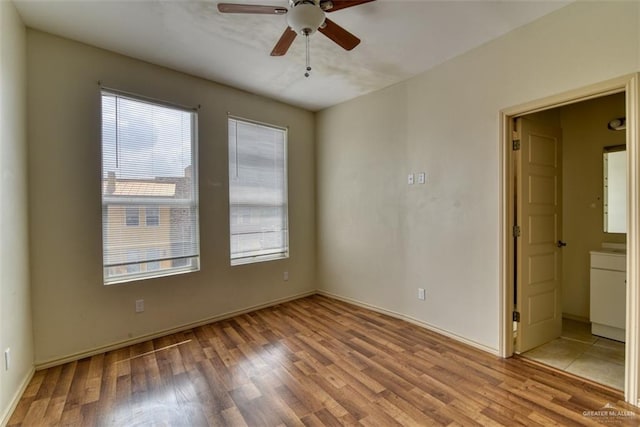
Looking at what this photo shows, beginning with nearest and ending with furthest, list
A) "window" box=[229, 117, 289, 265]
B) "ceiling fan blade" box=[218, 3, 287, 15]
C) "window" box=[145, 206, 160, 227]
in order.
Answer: "ceiling fan blade" box=[218, 3, 287, 15] < "window" box=[145, 206, 160, 227] < "window" box=[229, 117, 289, 265]

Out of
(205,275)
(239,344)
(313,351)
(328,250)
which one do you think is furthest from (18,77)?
(328,250)

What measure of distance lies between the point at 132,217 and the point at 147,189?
12.5 inches

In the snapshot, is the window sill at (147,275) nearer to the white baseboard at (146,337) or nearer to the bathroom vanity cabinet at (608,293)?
the white baseboard at (146,337)

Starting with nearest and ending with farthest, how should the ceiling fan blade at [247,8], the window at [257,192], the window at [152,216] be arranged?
the ceiling fan blade at [247,8], the window at [152,216], the window at [257,192]

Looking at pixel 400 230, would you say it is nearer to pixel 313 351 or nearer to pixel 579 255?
pixel 313 351

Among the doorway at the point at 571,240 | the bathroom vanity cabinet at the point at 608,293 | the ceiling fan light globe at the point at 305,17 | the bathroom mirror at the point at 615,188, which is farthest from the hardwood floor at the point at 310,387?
the ceiling fan light globe at the point at 305,17

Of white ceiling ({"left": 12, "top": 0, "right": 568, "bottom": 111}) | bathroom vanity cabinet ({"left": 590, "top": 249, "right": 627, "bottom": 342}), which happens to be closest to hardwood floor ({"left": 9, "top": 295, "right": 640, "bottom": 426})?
bathroom vanity cabinet ({"left": 590, "top": 249, "right": 627, "bottom": 342})

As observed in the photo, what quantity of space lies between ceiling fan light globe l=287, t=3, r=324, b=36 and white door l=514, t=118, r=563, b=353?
2.01 metres

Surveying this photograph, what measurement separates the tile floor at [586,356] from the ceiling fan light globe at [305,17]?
3.19 metres

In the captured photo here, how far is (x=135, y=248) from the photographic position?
9.52 feet

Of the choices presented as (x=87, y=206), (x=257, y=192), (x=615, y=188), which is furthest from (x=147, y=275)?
(x=615, y=188)

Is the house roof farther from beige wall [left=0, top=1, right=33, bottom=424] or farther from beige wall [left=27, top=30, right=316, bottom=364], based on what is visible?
beige wall [left=0, top=1, right=33, bottom=424]

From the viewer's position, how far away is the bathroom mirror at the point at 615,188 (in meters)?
3.01

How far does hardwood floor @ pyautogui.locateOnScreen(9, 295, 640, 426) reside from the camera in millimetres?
1826
